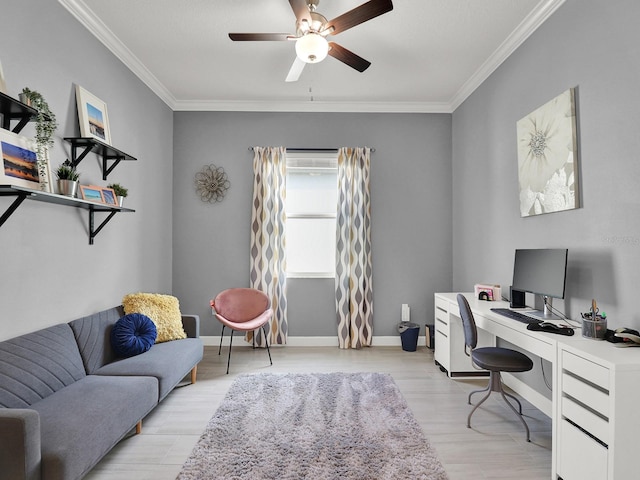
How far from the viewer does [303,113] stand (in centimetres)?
471

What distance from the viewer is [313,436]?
2.49 metres

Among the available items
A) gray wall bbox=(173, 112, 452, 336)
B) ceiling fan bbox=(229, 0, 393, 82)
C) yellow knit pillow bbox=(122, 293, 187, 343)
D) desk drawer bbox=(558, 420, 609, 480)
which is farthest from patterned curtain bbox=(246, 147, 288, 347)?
desk drawer bbox=(558, 420, 609, 480)

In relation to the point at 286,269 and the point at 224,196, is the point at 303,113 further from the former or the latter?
the point at 286,269

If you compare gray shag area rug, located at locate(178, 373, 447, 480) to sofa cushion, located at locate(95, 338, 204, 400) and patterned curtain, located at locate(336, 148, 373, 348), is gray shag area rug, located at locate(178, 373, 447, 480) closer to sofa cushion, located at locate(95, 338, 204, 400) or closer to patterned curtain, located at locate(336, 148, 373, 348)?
sofa cushion, located at locate(95, 338, 204, 400)

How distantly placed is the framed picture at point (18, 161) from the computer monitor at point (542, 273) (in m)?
3.30

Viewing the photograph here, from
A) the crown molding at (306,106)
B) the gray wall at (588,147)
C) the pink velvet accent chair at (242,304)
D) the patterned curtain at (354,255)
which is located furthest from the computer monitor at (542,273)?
the pink velvet accent chair at (242,304)

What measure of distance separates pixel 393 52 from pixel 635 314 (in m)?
2.75

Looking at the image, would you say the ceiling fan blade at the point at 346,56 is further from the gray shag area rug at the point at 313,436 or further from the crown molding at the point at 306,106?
the gray shag area rug at the point at 313,436

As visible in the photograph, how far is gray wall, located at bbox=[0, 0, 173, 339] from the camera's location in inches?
86.7

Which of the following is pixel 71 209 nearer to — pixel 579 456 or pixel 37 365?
pixel 37 365

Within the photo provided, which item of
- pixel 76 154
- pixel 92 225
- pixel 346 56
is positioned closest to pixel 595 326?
pixel 346 56

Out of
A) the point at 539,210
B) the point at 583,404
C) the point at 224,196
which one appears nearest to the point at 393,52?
the point at 539,210

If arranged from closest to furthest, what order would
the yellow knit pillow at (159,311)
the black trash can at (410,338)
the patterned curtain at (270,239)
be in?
the yellow knit pillow at (159,311) → the black trash can at (410,338) → the patterned curtain at (270,239)

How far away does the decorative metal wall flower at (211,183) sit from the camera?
464 cm
